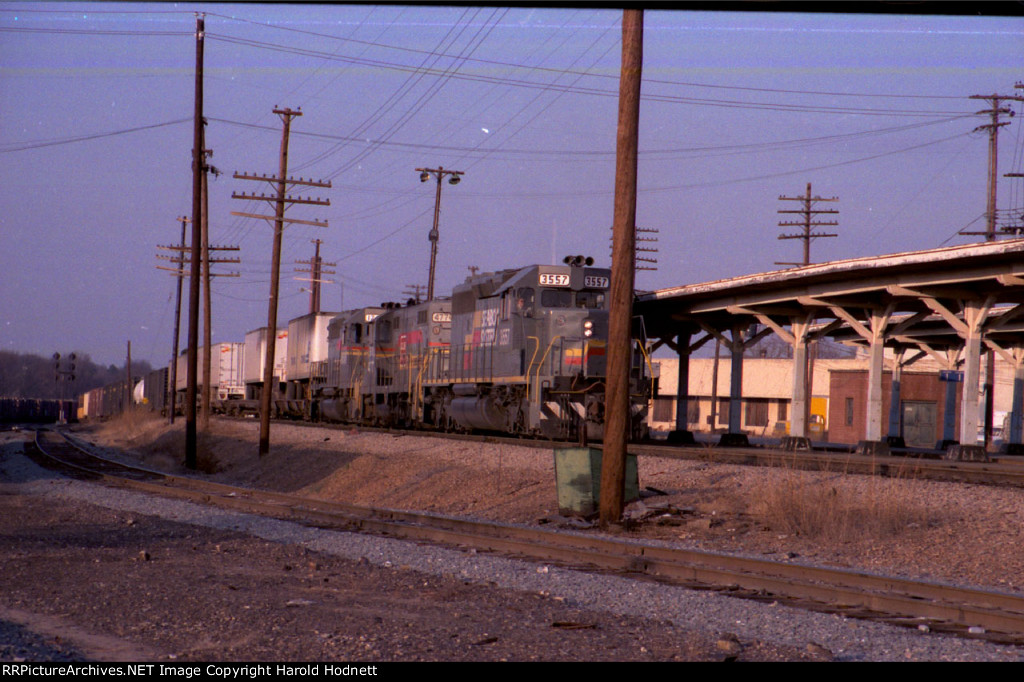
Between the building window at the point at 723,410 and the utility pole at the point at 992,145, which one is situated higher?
the utility pole at the point at 992,145

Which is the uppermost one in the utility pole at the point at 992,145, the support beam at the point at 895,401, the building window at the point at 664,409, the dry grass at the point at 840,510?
the utility pole at the point at 992,145

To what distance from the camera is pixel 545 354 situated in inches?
888

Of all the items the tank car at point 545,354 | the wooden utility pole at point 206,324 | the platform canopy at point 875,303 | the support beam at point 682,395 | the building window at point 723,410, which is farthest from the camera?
the building window at point 723,410

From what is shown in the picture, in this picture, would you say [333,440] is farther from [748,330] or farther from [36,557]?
[36,557]

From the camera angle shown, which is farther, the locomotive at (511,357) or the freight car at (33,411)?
the freight car at (33,411)

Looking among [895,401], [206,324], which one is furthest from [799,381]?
[206,324]

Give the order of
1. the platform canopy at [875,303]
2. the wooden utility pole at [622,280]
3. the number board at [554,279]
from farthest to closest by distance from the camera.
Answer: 1. the number board at [554,279]
2. the platform canopy at [875,303]
3. the wooden utility pole at [622,280]

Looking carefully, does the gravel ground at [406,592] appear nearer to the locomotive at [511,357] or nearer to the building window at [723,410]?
the locomotive at [511,357]

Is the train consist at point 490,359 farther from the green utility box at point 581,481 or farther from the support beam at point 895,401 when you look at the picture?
the support beam at point 895,401

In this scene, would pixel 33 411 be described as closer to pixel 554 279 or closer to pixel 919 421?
pixel 919 421

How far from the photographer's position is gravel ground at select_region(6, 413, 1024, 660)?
6211 millimetres

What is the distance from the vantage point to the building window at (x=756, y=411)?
64062mm

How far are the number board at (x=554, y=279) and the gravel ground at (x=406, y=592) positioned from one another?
23.4ft

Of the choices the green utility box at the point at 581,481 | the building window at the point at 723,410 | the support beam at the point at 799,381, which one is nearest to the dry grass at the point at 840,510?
the green utility box at the point at 581,481
